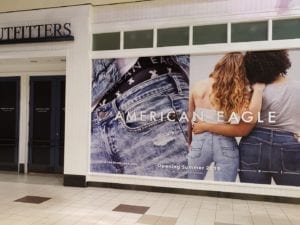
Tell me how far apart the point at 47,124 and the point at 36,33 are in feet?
7.60

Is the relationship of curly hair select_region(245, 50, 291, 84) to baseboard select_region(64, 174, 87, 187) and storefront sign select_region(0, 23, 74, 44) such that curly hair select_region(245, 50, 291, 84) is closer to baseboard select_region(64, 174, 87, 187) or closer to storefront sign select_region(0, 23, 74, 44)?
storefront sign select_region(0, 23, 74, 44)

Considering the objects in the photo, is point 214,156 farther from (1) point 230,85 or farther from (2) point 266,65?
(2) point 266,65

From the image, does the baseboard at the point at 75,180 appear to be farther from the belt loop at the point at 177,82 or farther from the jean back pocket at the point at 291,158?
the jean back pocket at the point at 291,158

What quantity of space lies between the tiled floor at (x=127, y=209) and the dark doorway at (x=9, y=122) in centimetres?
207

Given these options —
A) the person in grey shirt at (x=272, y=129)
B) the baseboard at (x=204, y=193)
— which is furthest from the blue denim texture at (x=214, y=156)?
the baseboard at (x=204, y=193)

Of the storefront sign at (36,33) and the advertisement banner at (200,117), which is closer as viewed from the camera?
the advertisement banner at (200,117)

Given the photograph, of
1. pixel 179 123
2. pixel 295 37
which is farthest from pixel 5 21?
pixel 295 37

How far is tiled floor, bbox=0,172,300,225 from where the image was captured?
4855mm

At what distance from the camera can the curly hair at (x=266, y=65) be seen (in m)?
6.00

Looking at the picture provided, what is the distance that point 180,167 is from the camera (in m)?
6.46

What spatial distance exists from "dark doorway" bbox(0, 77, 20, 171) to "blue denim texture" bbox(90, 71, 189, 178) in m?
2.87

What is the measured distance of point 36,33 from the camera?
731 centimetres

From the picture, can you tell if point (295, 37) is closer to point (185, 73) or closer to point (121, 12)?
point (185, 73)

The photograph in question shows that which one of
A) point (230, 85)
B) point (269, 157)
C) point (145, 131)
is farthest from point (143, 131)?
point (269, 157)
